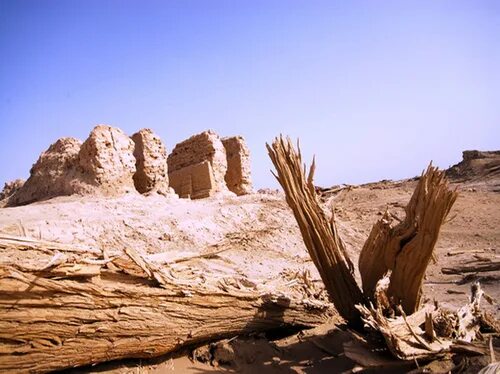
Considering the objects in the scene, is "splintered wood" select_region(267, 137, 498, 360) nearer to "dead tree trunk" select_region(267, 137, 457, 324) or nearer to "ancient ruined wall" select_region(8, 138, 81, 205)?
"dead tree trunk" select_region(267, 137, 457, 324)

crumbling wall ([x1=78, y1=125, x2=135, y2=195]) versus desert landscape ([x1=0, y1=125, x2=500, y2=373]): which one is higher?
crumbling wall ([x1=78, y1=125, x2=135, y2=195])

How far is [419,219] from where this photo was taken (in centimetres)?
333

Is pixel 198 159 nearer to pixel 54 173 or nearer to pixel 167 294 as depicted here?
pixel 54 173

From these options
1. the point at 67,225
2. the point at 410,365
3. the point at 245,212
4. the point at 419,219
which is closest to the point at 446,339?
the point at 410,365

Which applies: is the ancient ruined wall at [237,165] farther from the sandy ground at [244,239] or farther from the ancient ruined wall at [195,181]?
the sandy ground at [244,239]

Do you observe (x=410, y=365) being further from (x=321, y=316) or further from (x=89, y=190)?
(x=89, y=190)

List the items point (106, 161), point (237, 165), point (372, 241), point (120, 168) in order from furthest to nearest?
point (237, 165) → point (120, 168) → point (106, 161) → point (372, 241)

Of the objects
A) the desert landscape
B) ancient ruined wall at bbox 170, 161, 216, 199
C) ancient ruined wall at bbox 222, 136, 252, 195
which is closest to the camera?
the desert landscape

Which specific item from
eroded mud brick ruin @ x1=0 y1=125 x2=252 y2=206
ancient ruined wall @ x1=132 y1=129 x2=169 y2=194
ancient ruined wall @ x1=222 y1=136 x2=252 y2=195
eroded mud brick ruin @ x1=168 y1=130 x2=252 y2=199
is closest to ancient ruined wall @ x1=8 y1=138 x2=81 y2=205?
eroded mud brick ruin @ x1=0 y1=125 x2=252 y2=206

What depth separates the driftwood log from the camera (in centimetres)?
236

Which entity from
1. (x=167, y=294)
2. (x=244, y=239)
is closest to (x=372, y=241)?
(x=167, y=294)

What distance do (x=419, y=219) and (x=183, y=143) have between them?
34.8 feet

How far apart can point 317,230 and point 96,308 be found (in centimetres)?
220

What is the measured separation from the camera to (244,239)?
28.0 feet
